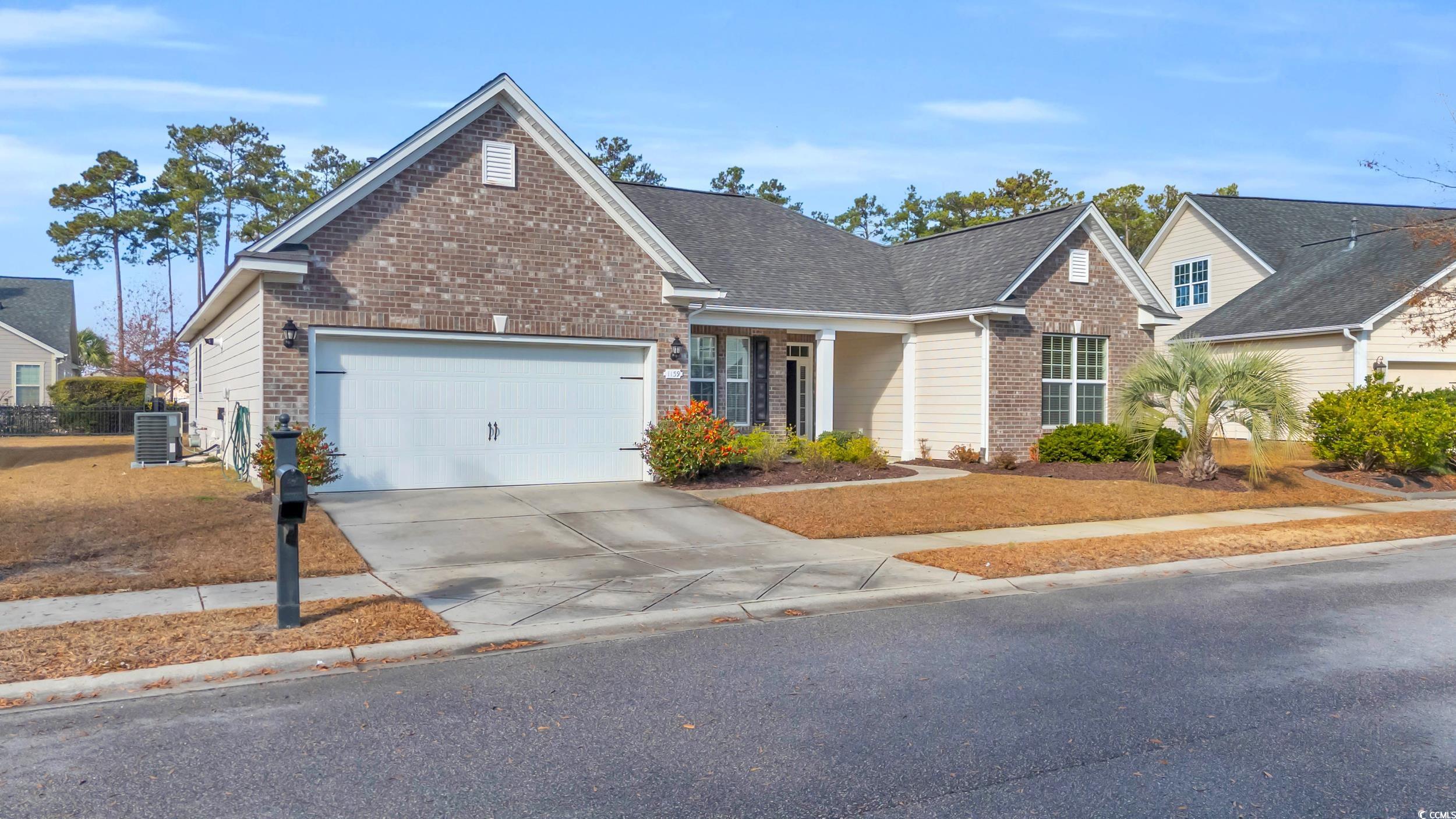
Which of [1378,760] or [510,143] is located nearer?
[1378,760]

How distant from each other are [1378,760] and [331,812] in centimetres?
483

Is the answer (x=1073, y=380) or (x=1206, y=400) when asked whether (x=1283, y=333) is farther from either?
(x=1206, y=400)

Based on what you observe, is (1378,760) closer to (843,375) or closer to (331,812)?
(331,812)

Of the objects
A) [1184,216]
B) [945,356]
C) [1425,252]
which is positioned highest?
[1184,216]

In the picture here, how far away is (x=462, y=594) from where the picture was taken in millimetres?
8875

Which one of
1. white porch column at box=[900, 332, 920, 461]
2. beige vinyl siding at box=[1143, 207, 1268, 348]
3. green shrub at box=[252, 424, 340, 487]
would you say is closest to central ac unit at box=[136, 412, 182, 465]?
green shrub at box=[252, 424, 340, 487]

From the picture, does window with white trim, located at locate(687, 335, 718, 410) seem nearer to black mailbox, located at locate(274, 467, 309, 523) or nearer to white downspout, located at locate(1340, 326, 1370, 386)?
black mailbox, located at locate(274, 467, 309, 523)

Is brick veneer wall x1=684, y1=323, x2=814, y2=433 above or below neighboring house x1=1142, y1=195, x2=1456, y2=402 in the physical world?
below

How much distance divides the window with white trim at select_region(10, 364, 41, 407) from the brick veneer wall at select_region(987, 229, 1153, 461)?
126 feet

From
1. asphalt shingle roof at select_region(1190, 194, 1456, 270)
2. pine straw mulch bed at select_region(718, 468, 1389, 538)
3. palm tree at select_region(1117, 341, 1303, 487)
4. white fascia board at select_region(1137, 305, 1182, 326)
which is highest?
asphalt shingle roof at select_region(1190, 194, 1456, 270)

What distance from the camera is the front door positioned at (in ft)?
73.8

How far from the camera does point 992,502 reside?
1468 cm

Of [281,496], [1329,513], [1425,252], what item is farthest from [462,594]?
[1425,252]

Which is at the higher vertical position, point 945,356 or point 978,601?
point 945,356
